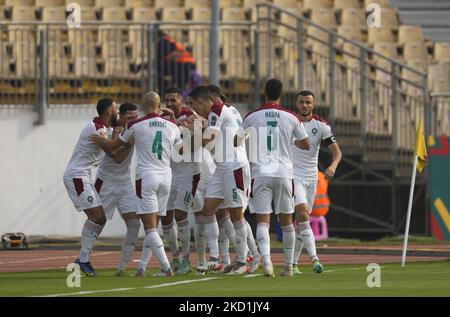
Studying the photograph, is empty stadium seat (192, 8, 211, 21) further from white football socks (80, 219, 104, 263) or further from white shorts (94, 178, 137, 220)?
white football socks (80, 219, 104, 263)

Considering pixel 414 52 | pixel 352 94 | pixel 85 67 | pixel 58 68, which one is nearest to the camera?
pixel 85 67

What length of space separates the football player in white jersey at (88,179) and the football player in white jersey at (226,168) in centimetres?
126

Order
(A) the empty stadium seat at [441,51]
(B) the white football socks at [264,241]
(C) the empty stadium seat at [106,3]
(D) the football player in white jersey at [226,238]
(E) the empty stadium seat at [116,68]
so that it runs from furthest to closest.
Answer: (A) the empty stadium seat at [441,51] → (C) the empty stadium seat at [106,3] → (E) the empty stadium seat at [116,68] → (D) the football player in white jersey at [226,238] → (B) the white football socks at [264,241]

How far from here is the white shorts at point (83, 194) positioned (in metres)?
18.6

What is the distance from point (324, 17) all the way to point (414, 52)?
2062mm

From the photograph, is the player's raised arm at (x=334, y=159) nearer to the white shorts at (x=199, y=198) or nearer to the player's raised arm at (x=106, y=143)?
the white shorts at (x=199, y=198)

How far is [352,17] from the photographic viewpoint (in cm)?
3138

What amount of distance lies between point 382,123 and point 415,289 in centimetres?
1375

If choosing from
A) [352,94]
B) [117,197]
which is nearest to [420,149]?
[117,197]

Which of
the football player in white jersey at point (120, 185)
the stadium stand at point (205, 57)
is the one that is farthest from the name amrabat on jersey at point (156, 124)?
the stadium stand at point (205, 57)

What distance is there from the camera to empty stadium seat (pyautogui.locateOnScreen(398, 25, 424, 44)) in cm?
3175

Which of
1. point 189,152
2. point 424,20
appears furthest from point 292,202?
point 424,20

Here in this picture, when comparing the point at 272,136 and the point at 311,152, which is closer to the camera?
the point at 272,136

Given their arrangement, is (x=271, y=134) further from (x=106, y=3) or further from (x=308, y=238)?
(x=106, y=3)
